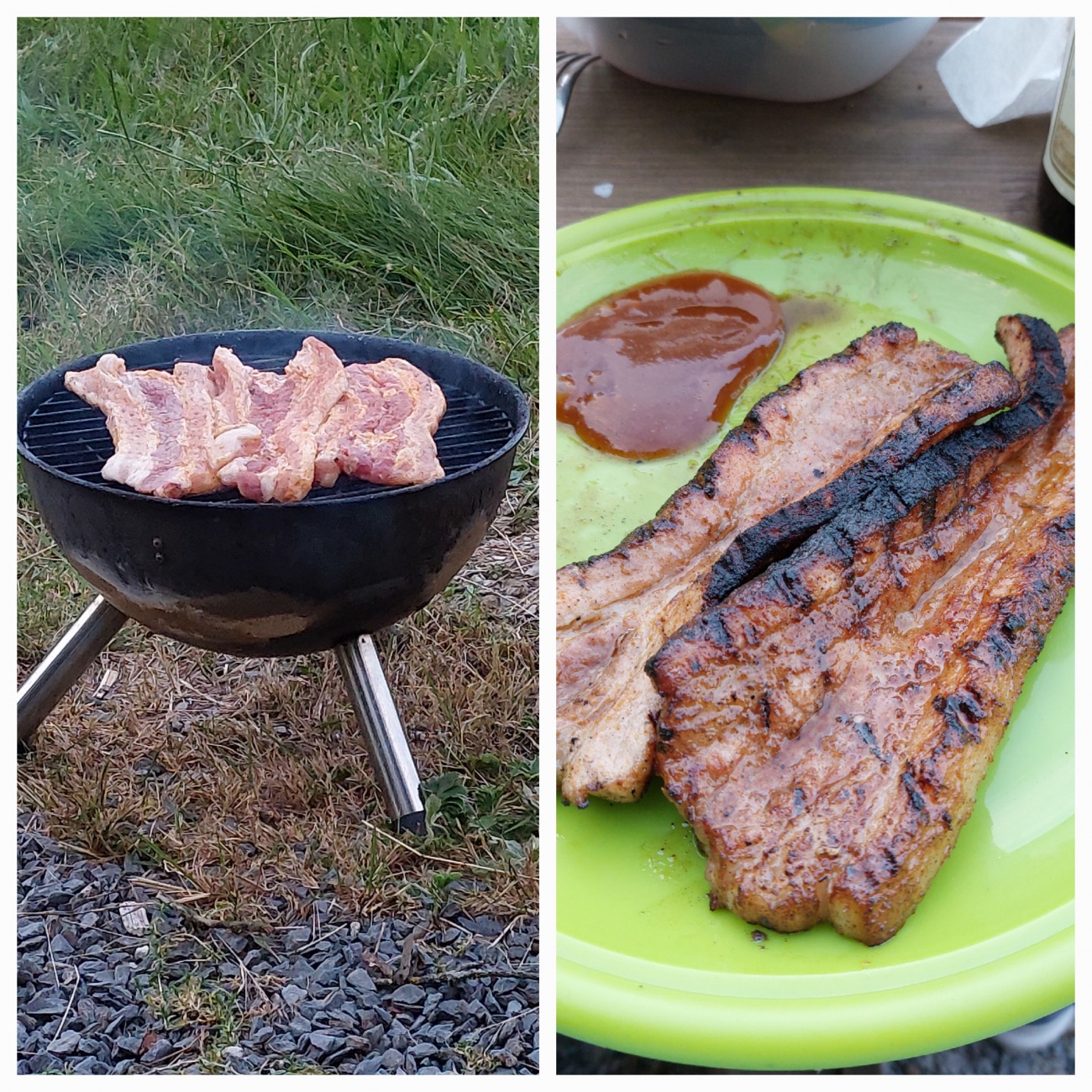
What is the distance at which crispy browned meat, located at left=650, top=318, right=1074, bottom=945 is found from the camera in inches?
38.5

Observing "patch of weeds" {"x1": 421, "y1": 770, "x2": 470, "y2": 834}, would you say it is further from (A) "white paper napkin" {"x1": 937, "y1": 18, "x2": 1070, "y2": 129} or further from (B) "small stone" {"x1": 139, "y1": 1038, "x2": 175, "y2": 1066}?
(A) "white paper napkin" {"x1": 937, "y1": 18, "x2": 1070, "y2": 129}

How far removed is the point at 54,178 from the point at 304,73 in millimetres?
543

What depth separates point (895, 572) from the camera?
3.90 ft

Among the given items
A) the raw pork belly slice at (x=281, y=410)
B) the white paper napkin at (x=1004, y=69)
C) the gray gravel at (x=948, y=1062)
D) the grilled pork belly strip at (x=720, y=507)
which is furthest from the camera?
the white paper napkin at (x=1004, y=69)

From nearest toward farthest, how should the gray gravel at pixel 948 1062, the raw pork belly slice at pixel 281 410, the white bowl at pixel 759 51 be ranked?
the raw pork belly slice at pixel 281 410 → the gray gravel at pixel 948 1062 → the white bowl at pixel 759 51

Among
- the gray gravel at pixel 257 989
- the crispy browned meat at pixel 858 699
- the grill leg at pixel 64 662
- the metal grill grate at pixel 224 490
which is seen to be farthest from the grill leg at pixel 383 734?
the crispy browned meat at pixel 858 699

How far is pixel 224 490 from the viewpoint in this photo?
126cm

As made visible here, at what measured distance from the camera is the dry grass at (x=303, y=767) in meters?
1.41

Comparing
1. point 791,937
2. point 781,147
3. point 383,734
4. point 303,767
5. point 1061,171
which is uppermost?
point 1061,171

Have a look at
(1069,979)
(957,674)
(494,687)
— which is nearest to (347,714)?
(494,687)

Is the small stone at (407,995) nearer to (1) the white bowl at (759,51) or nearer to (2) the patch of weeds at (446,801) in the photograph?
(2) the patch of weeds at (446,801)

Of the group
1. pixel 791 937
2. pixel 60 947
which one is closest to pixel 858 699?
pixel 791 937

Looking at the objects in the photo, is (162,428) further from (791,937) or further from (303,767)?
(791,937)

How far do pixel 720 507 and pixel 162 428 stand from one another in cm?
74
